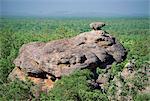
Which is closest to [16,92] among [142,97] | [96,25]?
[142,97]

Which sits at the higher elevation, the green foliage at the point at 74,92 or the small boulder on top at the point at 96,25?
the small boulder on top at the point at 96,25

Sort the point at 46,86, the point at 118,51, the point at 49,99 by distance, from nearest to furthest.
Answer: the point at 49,99
the point at 46,86
the point at 118,51

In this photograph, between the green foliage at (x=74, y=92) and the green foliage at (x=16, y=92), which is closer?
the green foliage at (x=74, y=92)

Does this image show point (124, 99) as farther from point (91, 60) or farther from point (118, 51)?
point (118, 51)

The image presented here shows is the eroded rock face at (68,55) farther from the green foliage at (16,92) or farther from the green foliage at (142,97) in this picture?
the green foliage at (142,97)

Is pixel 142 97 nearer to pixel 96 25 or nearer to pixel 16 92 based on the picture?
pixel 16 92

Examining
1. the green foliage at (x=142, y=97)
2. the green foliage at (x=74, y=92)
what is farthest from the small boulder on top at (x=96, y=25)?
the green foliage at (x=142, y=97)

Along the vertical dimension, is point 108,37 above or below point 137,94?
above

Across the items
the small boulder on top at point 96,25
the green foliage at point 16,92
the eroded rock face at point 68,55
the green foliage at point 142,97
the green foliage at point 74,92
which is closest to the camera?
the green foliage at point 142,97

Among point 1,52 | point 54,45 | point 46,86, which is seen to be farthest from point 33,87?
point 1,52
